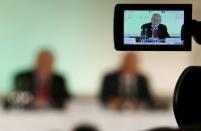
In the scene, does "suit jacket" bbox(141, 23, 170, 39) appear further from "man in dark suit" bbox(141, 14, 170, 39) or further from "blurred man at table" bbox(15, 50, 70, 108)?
"blurred man at table" bbox(15, 50, 70, 108)

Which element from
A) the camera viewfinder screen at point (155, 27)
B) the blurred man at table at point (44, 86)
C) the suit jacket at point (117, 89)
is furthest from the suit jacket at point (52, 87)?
the camera viewfinder screen at point (155, 27)

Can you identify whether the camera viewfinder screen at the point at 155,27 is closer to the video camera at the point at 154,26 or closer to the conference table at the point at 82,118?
the video camera at the point at 154,26

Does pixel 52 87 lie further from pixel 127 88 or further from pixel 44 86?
pixel 127 88

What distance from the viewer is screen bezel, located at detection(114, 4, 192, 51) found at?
54 centimetres

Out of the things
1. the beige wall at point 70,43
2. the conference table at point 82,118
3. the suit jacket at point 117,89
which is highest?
the beige wall at point 70,43

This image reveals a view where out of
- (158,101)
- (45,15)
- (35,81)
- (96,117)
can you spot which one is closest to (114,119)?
(96,117)

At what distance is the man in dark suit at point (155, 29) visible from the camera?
55 centimetres

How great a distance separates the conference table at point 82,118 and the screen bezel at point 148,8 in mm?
2457

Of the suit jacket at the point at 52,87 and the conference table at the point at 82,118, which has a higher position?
the suit jacket at the point at 52,87

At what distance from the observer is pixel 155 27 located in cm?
56

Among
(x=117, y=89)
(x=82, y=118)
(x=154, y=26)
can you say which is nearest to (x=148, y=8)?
(x=154, y=26)

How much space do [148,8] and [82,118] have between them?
8.22ft

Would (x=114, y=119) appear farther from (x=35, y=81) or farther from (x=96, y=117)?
(x=35, y=81)

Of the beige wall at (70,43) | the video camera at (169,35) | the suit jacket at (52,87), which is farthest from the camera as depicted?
the beige wall at (70,43)
